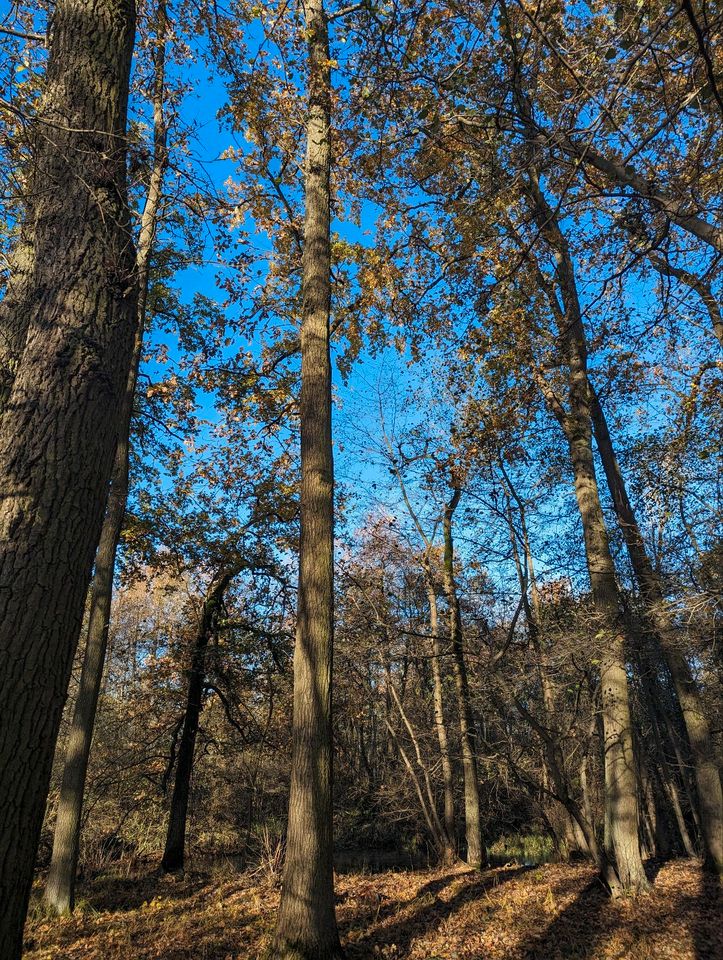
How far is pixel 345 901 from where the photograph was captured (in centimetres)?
755

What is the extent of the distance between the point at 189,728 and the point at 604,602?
29.1 ft

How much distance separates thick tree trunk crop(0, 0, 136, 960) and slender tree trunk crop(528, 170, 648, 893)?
16.6 ft

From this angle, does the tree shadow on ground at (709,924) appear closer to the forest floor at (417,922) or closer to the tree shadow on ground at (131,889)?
the forest floor at (417,922)

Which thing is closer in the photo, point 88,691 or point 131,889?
point 88,691

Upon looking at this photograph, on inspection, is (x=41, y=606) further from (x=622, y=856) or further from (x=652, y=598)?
(x=622, y=856)

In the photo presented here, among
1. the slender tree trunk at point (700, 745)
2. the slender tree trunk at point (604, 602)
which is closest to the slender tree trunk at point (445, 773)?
the slender tree trunk at point (604, 602)

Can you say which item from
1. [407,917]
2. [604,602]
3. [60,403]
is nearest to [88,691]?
[407,917]

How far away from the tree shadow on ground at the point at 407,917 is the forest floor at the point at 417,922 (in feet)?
0.05

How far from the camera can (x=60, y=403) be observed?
2730mm

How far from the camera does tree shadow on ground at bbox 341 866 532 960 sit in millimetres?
5610

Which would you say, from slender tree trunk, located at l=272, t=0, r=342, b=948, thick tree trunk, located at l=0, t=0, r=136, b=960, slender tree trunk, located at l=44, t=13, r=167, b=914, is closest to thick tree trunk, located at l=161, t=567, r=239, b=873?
slender tree trunk, located at l=44, t=13, r=167, b=914

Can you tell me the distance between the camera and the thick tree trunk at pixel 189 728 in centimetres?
1131

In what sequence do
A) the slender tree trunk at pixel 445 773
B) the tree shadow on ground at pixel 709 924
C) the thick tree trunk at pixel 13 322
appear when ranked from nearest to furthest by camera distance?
the thick tree trunk at pixel 13 322
the tree shadow on ground at pixel 709 924
the slender tree trunk at pixel 445 773

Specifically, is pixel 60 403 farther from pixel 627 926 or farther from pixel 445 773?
pixel 445 773
